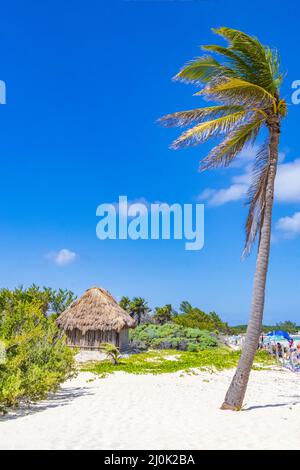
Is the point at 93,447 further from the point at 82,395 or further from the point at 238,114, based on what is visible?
the point at 238,114

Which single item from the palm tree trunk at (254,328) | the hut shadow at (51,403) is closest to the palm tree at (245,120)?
the palm tree trunk at (254,328)

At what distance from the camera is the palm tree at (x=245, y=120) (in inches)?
390

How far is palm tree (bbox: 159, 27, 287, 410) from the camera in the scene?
990 cm

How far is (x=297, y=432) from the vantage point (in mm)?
7348

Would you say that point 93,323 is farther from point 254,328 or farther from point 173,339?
point 254,328

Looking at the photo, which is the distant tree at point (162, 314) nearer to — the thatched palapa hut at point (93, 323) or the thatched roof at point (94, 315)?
the thatched roof at point (94, 315)

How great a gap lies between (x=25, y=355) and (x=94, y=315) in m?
17.2

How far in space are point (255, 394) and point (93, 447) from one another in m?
7.75

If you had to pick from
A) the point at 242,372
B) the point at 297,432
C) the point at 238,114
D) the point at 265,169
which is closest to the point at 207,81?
the point at 238,114

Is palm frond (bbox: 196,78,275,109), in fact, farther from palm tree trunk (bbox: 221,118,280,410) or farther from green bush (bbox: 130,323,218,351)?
green bush (bbox: 130,323,218,351)

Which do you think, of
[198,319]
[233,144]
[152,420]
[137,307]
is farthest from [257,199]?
[198,319]

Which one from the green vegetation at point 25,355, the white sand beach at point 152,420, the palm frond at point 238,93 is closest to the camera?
the white sand beach at point 152,420

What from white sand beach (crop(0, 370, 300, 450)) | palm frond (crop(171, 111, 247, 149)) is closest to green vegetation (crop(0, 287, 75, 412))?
white sand beach (crop(0, 370, 300, 450))

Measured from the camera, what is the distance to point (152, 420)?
8.48 metres
